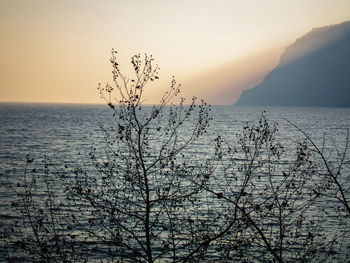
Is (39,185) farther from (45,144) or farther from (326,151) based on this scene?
(326,151)

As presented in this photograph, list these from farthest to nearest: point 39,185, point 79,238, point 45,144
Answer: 1. point 45,144
2. point 39,185
3. point 79,238

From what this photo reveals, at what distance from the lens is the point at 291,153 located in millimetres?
49719

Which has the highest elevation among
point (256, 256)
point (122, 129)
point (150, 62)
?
point (150, 62)

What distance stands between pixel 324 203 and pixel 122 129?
66.7 ft

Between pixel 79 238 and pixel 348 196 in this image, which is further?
pixel 348 196

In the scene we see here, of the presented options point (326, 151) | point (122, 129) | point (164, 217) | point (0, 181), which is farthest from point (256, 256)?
point (326, 151)

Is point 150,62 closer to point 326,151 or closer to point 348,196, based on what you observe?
point 348,196

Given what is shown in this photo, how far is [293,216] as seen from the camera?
74.2ft

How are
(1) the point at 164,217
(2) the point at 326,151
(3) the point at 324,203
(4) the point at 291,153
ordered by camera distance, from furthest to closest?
1. (2) the point at 326,151
2. (4) the point at 291,153
3. (3) the point at 324,203
4. (1) the point at 164,217

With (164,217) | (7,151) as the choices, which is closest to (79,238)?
(164,217)

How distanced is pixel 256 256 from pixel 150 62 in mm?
12497

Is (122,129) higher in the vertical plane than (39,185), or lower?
higher

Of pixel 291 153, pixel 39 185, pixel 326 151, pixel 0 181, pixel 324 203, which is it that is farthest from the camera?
pixel 326 151

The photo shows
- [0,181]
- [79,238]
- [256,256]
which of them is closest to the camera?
[256,256]
